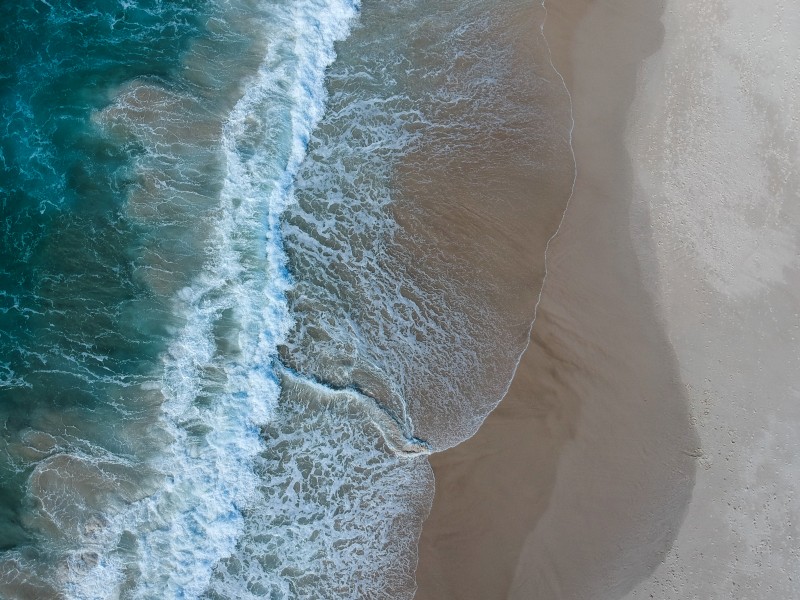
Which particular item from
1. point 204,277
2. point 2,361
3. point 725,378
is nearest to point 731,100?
point 725,378

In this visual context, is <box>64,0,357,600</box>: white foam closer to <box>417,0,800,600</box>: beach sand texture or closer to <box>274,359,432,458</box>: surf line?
<box>274,359,432,458</box>: surf line

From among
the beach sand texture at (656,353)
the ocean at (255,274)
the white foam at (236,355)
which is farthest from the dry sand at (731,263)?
the white foam at (236,355)

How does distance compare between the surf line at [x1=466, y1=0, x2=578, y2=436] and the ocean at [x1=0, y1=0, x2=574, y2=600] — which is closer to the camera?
the ocean at [x1=0, y1=0, x2=574, y2=600]

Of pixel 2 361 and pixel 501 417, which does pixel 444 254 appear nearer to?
pixel 501 417

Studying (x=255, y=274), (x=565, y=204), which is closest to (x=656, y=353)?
(x=565, y=204)

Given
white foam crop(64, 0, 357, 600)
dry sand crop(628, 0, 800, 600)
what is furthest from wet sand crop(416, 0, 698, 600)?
white foam crop(64, 0, 357, 600)

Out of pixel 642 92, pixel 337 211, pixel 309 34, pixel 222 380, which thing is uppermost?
pixel 642 92
